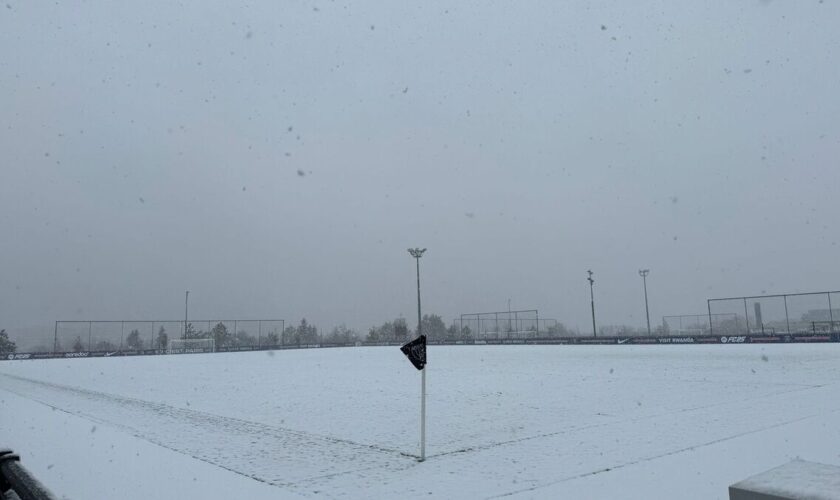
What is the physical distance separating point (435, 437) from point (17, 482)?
5.98m

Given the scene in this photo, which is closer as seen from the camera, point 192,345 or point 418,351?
point 418,351

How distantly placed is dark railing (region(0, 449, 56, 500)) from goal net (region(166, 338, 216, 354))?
5243cm

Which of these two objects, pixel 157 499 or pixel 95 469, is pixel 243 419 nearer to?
pixel 95 469

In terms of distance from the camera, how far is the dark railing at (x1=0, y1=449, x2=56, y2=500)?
4.34 meters

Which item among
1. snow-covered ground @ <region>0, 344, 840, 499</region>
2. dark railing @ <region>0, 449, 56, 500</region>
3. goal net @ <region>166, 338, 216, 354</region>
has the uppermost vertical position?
goal net @ <region>166, 338, 216, 354</region>

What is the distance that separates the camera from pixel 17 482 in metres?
4.72

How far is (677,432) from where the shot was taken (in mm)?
9125

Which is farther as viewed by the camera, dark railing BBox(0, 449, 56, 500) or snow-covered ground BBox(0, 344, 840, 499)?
snow-covered ground BBox(0, 344, 840, 499)

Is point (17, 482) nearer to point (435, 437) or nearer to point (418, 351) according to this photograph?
point (418, 351)

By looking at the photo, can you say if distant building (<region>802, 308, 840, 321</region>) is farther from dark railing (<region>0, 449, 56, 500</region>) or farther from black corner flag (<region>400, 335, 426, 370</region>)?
dark railing (<region>0, 449, 56, 500</region>)

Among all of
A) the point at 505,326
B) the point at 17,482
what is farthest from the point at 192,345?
the point at 17,482

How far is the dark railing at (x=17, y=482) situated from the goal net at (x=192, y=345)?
5243cm

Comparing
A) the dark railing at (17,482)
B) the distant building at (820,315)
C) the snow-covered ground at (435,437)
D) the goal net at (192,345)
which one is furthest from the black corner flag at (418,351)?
the goal net at (192,345)

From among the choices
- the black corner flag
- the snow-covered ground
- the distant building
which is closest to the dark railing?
the snow-covered ground
